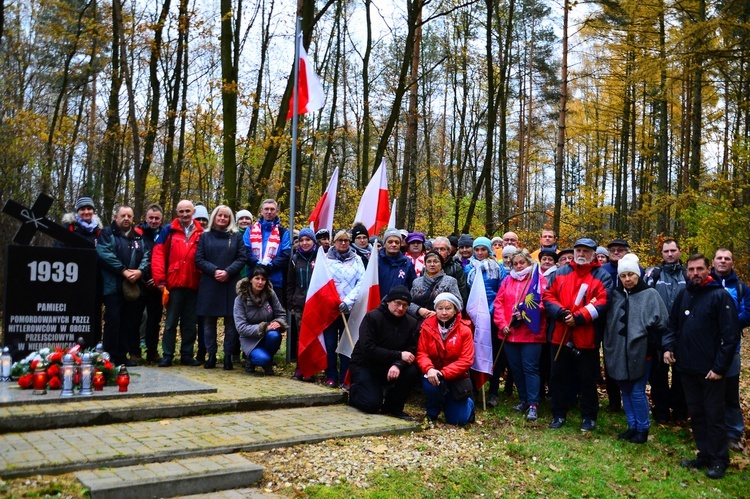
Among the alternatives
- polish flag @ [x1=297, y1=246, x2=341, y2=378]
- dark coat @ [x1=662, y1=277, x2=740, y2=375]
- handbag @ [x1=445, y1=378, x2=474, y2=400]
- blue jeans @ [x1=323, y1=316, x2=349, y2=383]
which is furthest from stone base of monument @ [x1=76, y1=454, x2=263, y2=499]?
dark coat @ [x1=662, y1=277, x2=740, y2=375]

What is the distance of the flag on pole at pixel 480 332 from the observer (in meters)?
7.82

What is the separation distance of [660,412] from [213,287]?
5.95 metres

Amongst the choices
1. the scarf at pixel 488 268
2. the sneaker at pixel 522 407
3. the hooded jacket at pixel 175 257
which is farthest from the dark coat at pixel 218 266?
the sneaker at pixel 522 407

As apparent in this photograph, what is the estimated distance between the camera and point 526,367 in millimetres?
7875

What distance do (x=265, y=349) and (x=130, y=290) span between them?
187 centimetres

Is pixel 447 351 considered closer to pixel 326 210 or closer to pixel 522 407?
pixel 522 407

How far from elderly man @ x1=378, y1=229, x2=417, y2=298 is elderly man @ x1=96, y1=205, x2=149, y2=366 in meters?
3.07

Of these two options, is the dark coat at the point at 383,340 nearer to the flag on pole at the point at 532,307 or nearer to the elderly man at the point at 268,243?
the flag on pole at the point at 532,307

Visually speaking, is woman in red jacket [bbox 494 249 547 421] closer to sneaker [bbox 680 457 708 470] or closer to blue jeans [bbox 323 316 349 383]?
sneaker [bbox 680 457 708 470]

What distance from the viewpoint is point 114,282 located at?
7988 millimetres

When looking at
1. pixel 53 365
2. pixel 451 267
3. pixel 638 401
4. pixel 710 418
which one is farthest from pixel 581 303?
pixel 53 365

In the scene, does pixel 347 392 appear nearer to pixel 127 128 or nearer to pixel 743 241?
pixel 743 241

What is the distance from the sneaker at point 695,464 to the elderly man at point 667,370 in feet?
4.45

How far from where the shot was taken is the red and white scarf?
8922 mm
